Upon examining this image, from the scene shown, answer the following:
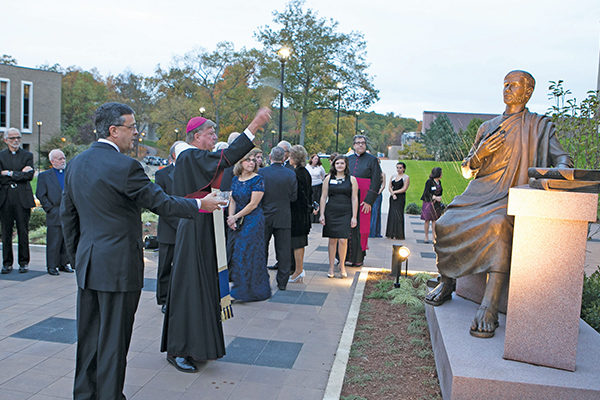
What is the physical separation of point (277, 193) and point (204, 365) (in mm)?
3201

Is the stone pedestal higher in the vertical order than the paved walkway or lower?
higher

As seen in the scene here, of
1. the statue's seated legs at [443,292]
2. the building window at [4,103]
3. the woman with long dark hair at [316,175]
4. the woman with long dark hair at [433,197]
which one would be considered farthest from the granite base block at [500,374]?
the building window at [4,103]

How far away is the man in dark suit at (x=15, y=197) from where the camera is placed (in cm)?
799

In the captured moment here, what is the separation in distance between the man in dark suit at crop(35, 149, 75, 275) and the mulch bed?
5.02m

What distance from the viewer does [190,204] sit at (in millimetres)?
3406

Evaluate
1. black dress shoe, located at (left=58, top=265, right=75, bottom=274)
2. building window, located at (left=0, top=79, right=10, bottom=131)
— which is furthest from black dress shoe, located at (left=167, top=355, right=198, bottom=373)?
building window, located at (left=0, top=79, right=10, bottom=131)

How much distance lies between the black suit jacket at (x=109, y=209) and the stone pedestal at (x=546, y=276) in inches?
96.6

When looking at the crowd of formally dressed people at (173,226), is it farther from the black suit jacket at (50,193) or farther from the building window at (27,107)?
the building window at (27,107)

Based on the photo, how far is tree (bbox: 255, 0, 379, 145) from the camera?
4525 centimetres

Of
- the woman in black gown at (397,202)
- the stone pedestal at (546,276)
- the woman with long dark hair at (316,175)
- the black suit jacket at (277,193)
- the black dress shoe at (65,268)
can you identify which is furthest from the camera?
the woman with long dark hair at (316,175)

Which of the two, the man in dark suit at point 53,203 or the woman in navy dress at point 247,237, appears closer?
the woman in navy dress at point 247,237

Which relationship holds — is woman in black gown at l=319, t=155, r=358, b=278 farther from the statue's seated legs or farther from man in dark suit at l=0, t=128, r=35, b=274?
man in dark suit at l=0, t=128, r=35, b=274

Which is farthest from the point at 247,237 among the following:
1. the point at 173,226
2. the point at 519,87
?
the point at 519,87

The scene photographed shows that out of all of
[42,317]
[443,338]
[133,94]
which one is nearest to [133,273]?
[443,338]
